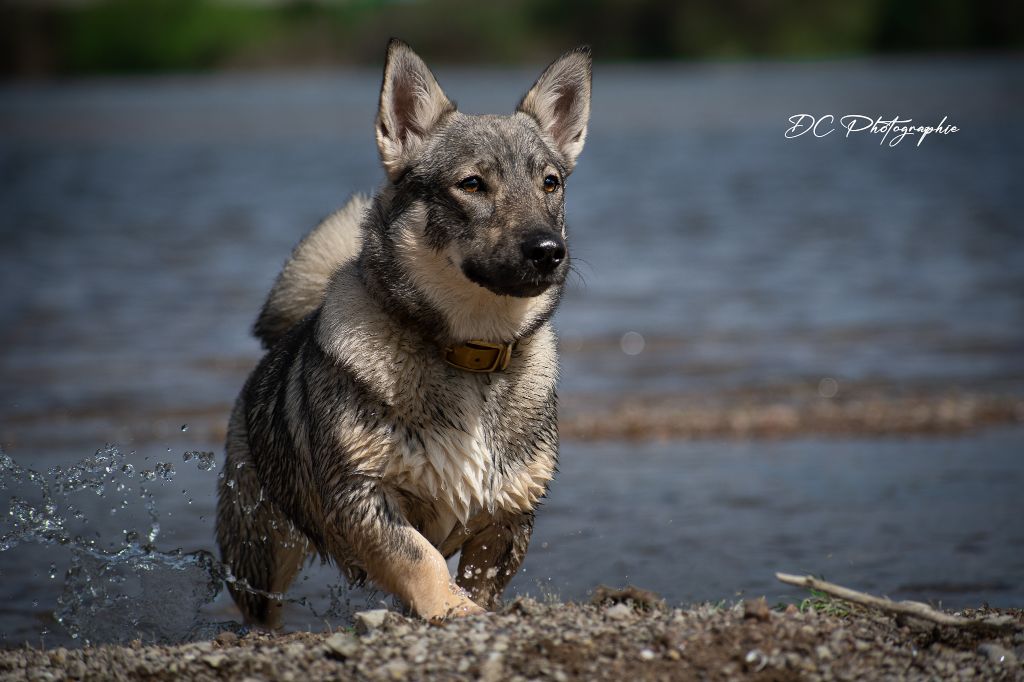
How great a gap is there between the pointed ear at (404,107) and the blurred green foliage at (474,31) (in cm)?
7084

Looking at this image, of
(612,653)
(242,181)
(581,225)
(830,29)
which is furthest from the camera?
(830,29)

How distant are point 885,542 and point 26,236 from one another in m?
15.6

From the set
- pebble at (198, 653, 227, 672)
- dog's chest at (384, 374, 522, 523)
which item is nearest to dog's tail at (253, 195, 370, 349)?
dog's chest at (384, 374, 522, 523)

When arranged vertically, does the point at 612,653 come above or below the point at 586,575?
above

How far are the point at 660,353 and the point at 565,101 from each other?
6049mm

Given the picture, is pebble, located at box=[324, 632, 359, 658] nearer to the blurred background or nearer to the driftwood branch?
the driftwood branch

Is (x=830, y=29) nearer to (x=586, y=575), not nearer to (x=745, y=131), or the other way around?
(x=745, y=131)

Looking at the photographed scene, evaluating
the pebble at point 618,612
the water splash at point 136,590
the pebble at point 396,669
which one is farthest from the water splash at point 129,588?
the pebble at point 618,612

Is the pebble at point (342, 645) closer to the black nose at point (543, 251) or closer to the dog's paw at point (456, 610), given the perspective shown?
the dog's paw at point (456, 610)

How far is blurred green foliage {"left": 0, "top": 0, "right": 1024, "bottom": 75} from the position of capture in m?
75.6

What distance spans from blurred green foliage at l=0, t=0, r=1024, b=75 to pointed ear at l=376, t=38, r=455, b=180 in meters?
70.8

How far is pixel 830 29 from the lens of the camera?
265ft

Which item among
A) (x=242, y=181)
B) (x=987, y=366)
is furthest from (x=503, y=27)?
(x=987, y=366)

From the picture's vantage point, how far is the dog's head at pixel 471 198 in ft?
15.0
